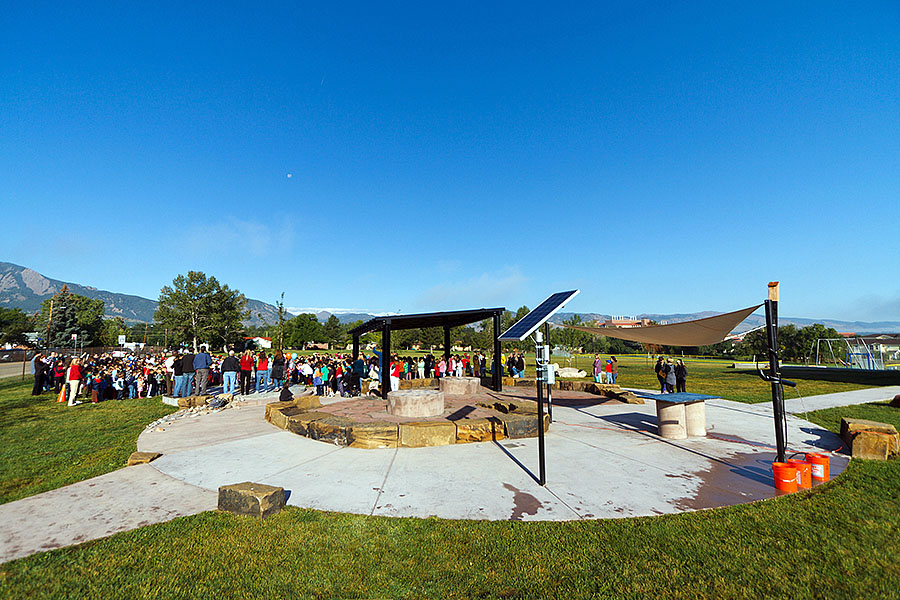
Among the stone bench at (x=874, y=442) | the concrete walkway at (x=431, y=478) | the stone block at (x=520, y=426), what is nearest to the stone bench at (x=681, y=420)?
the concrete walkway at (x=431, y=478)

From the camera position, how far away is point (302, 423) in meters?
9.16

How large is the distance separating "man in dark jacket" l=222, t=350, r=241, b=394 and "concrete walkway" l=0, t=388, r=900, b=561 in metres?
5.69

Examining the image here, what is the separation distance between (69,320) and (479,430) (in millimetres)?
93914

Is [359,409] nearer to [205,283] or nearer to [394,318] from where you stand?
[394,318]

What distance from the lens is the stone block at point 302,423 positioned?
904 cm

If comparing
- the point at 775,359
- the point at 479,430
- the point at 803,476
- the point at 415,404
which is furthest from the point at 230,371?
the point at 803,476

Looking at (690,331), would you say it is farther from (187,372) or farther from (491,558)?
(187,372)

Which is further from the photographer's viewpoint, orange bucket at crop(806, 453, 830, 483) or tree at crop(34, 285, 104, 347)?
tree at crop(34, 285, 104, 347)

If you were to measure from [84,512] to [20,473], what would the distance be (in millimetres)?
3062

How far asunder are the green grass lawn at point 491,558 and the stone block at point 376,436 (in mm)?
3283

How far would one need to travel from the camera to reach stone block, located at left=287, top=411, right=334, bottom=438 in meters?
9.04

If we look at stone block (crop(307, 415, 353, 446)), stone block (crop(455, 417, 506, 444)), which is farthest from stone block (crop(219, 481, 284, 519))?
stone block (crop(455, 417, 506, 444))

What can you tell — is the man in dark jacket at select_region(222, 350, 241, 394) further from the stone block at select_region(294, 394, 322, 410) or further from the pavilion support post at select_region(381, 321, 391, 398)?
the pavilion support post at select_region(381, 321, 391, 398)

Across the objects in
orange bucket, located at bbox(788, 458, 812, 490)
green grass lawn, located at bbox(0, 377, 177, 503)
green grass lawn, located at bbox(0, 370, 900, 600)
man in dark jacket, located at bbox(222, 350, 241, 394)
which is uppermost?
man in dark jacket, located at bbox(222, 350, 241, 394)
